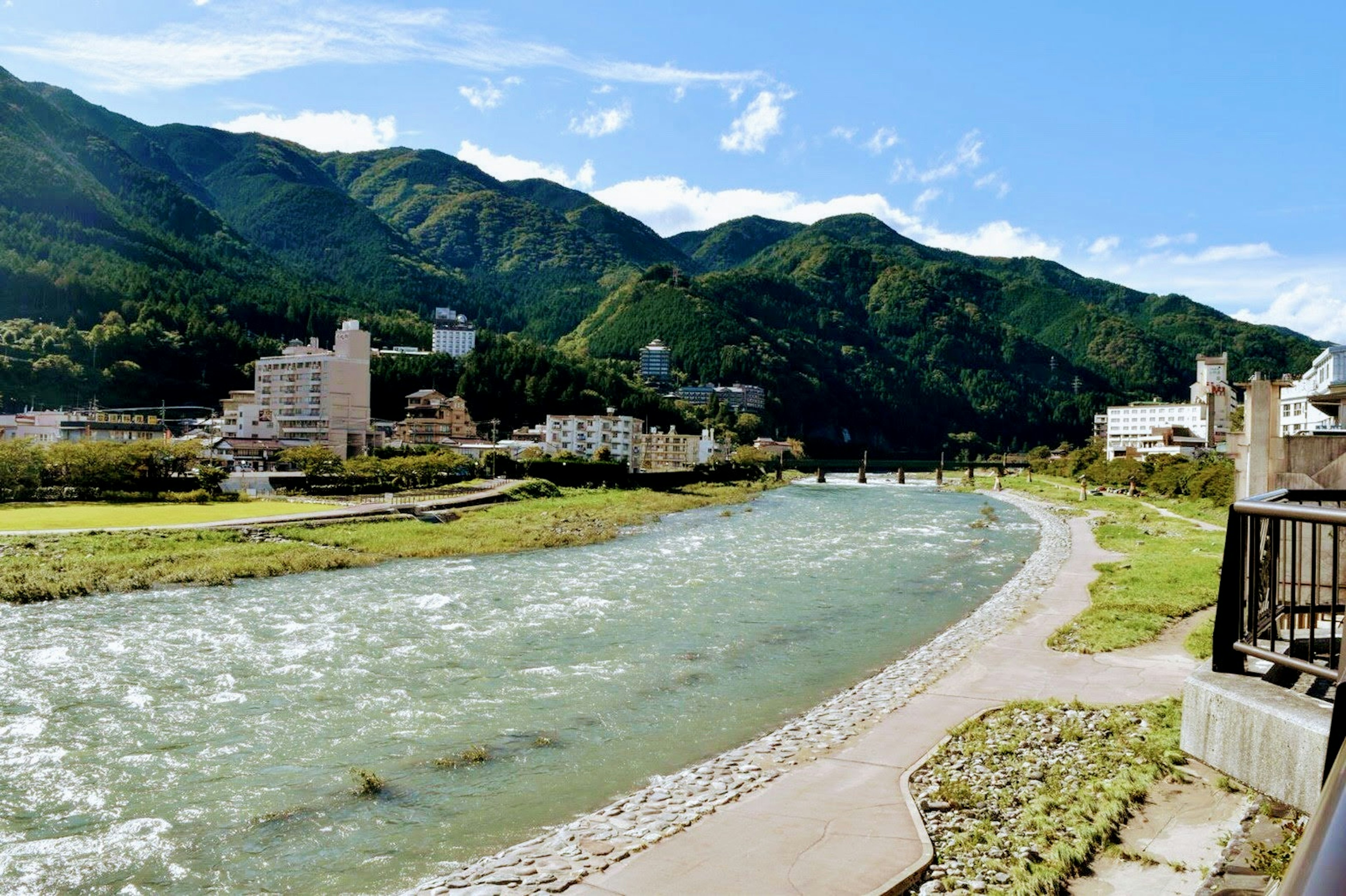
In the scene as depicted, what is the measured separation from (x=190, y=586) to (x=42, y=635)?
6074mm

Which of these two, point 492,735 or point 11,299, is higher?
point 11,299

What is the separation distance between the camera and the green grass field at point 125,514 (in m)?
32.3

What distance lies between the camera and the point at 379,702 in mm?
13219

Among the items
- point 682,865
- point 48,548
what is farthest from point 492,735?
point 48,548

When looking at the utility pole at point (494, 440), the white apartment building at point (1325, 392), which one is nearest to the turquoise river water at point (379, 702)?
the white apartment building at point (1325, 392)

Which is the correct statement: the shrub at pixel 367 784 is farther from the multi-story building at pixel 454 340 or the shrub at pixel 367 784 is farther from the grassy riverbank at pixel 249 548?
the multi-story building at pixel 454 340

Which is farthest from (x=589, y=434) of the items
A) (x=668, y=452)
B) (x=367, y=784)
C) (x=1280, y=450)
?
(x=1280, y=450)

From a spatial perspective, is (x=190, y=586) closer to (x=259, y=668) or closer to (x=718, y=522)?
(x=259, y=668)

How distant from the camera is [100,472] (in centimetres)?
4234

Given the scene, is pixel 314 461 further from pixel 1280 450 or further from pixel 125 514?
pixel 1280 450

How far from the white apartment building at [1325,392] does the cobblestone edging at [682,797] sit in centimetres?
617

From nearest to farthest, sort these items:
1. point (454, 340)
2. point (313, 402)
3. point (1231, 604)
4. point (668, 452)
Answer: point (1231, 604)
point (313, 402)
point (668, 452)
point (454, 340)

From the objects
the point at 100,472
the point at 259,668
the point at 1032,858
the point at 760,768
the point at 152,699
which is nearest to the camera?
the point at 1032,858

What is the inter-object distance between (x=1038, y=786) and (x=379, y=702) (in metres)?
9.41
